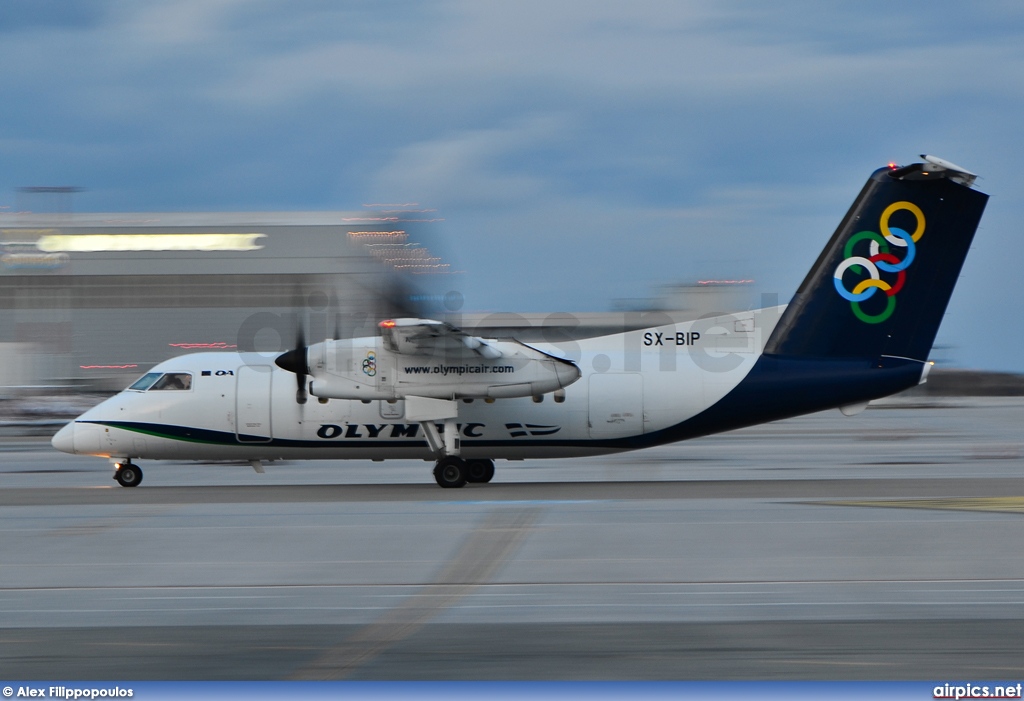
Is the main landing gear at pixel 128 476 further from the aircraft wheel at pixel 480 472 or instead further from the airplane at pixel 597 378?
the aircraft wheel at pixel 480 472

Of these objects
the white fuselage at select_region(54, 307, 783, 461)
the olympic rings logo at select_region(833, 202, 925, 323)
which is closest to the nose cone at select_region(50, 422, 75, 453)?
the white fuselage at select_region(54, 307, 783, 461)

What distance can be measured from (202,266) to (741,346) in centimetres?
4846

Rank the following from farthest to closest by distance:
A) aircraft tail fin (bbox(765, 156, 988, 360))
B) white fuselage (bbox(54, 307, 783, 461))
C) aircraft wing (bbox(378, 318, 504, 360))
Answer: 1. white fuselage (bbox(54, 307, 783, 461))
2. aircraft tail fin (bbox(765, 156, 988, 360))
3. aircraft wing (bbox(378, 318, 504, 360))

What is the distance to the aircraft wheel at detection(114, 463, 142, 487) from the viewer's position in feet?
60.3

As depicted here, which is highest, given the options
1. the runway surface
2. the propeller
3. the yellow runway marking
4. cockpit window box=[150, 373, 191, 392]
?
the propeller

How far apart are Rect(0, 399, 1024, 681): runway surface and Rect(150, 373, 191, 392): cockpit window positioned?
174 cm

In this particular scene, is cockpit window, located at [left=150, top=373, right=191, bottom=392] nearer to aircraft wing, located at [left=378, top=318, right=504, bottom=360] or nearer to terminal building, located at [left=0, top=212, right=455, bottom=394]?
aircraft wing, located at [left=378, top=318, right=504, bottom=360]

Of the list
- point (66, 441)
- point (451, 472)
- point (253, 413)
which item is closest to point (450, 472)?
point (451, 472)

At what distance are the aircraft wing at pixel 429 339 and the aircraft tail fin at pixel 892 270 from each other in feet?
15.8

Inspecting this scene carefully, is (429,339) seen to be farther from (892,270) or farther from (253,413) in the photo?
(892,270)

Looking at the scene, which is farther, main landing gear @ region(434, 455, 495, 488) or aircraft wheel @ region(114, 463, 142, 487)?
aircraft wheel @ region(114, 463, 142, 487)

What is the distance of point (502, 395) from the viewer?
1759 centimetres

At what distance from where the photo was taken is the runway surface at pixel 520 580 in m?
6.38

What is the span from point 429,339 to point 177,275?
46.9 meters
